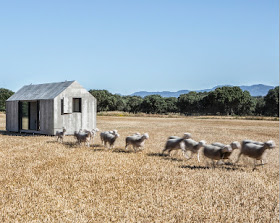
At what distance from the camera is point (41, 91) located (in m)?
21.7

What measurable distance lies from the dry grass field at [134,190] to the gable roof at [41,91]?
33.4 ft

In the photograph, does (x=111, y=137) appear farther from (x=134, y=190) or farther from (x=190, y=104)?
(x=190, y=104)

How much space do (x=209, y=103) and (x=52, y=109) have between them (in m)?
73.5

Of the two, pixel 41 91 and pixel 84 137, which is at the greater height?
pixel 41 91

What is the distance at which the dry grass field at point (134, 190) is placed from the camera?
5355mm

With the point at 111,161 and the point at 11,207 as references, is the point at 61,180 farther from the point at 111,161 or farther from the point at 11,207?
the point at 111,161

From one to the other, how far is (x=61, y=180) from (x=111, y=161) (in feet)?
8.74

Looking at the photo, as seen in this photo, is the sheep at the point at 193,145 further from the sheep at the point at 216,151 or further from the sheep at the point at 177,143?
the sheep at the point at 216,151

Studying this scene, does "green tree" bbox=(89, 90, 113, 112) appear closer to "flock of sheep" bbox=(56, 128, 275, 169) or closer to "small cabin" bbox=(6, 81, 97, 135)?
"small cabin" bbox=(6, 81, 97, 135)

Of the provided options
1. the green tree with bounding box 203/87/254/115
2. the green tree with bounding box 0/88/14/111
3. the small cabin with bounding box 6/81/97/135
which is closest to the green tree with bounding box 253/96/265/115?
the green tree with bounding box 203/87/254/115

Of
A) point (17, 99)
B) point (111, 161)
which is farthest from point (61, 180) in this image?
point (17, 99)

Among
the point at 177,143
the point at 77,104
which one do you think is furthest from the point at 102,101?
the point at 177,143

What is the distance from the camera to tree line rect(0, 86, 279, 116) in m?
80.5

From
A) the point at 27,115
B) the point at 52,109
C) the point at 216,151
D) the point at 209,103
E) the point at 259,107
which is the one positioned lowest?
the point at 216,151
